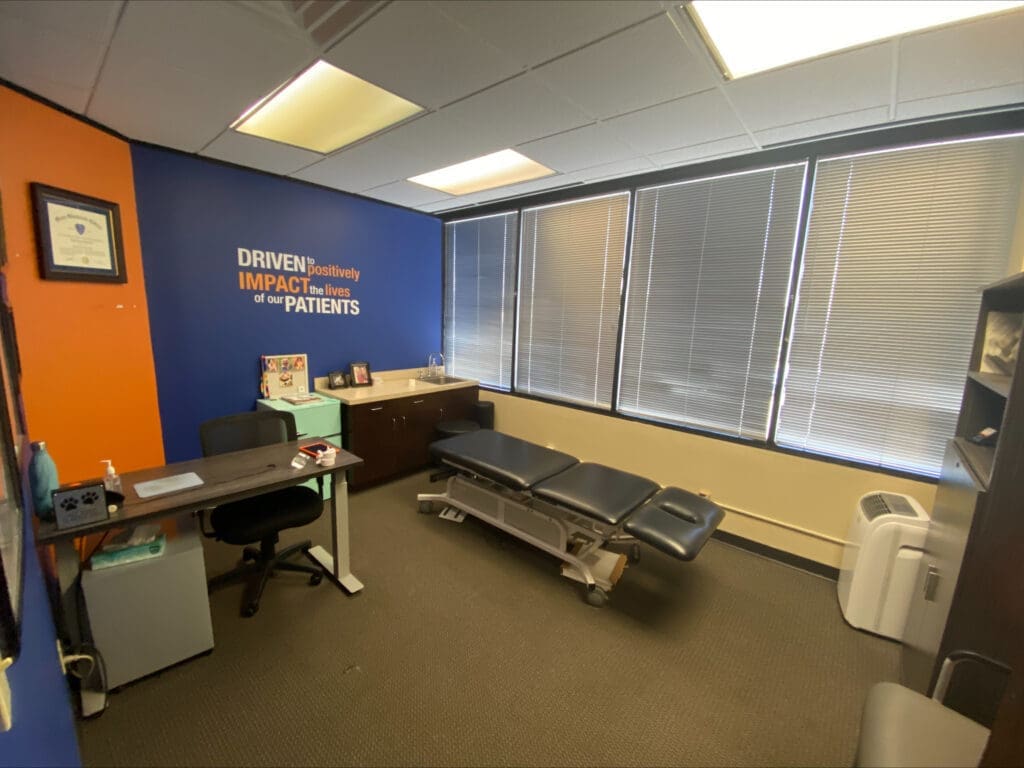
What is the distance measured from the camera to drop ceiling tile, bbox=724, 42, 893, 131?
5.08ft

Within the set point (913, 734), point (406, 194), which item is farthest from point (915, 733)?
point (406, 194)

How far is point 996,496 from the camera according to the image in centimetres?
121

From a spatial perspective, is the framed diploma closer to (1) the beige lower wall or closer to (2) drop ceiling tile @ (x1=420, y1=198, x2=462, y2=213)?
(2) drop ceiling tile @ (x1=420, y1=198, x2=462, y2=213)

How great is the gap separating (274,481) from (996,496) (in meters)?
2.59

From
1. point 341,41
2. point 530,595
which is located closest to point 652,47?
point 341,41

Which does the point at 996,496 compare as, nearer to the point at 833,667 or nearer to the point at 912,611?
the point at 912,611

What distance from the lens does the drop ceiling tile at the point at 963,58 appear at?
1.35m

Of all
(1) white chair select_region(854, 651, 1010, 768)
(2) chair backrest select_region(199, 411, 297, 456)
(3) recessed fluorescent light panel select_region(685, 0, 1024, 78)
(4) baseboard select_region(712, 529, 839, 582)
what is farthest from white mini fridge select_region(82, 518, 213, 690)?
(4) baseboard select_region(712, 529, 839, 582)

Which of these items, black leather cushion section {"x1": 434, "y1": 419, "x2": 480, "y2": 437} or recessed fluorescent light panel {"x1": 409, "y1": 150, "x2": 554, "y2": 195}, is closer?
recessed fluorescent light panel {"x1": 409, "y1": 150, "x2": 554, "y2": 195}

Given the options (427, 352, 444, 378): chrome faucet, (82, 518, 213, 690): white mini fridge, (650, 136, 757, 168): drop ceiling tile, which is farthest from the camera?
(427, 352, 444, 378): chrome faucet

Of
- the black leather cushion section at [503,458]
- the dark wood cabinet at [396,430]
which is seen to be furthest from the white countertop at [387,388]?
the black leather cushion section at [503,458]

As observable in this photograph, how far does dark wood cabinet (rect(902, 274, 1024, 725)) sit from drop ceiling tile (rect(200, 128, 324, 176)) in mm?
3462

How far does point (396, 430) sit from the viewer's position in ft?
11.8

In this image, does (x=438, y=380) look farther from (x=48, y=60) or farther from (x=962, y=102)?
(x=962, y=102)
